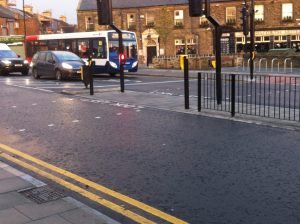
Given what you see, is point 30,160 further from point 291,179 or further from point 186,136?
point 291,179

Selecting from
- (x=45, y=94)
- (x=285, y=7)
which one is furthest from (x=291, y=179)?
(x=285, y=7)

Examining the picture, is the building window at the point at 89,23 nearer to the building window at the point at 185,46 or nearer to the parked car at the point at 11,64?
the building window at the point at 185,46

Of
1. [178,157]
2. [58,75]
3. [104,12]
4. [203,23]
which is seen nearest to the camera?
[178,157]

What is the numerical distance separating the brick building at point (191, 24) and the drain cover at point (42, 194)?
139ft

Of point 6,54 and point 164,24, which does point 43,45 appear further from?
point 164,24

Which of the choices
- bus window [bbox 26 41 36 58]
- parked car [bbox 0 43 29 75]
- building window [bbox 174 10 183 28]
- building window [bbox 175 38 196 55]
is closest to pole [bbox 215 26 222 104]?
parked car [bbox 0 43 29 75]

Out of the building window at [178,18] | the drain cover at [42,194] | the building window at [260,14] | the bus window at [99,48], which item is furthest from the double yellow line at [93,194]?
the building window at [178,18]

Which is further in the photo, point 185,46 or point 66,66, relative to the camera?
point 185,46

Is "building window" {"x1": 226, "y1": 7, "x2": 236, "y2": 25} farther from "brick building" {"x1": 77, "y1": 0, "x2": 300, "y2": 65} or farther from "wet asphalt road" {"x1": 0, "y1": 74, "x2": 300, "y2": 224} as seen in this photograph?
"wet asphalt road" {"x1": 0, "y1": 74, "x2": 300, "y2": 224}

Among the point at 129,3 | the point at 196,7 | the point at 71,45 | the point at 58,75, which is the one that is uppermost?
the point at 129,3

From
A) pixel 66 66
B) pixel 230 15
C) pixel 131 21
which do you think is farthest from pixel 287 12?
pixel 66 66

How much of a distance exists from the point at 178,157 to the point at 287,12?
42.3m

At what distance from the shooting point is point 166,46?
2009 inches

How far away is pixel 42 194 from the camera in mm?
4957
